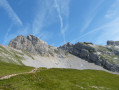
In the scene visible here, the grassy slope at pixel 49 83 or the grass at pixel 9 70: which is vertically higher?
the grass at pixel 9 70

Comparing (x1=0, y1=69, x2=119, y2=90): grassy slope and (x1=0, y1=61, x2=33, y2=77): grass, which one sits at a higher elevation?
(x1=0, y1=61, x2=33, y2=77): grass

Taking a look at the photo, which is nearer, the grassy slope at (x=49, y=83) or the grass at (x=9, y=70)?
the grassy slope at (x=49, y=83)

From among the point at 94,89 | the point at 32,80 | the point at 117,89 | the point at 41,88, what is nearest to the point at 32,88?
the point at 41,88

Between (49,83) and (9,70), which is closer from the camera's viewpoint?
(49,83)

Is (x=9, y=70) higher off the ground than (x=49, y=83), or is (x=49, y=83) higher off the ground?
(x=9, y=70)

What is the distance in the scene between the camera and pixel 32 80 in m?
32.2

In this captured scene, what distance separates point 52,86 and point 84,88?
10517 mm

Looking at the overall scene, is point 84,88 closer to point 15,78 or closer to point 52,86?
point 52,86

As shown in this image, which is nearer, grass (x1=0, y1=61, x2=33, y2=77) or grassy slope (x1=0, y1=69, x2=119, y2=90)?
grassy slope (x1=0, y1=69, x2=119, y2=90)

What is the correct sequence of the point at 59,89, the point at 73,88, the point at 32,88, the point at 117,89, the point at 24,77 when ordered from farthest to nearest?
the point at 117,89 → the point at 24,77 → the point at 73,88 → the point at 59,89 → the point at 32,88

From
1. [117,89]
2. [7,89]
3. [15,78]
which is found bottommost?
[117,89]

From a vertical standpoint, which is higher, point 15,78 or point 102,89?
point 15,78

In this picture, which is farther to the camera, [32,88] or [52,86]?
[52,86]

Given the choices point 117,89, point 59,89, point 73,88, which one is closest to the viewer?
point 59,89
